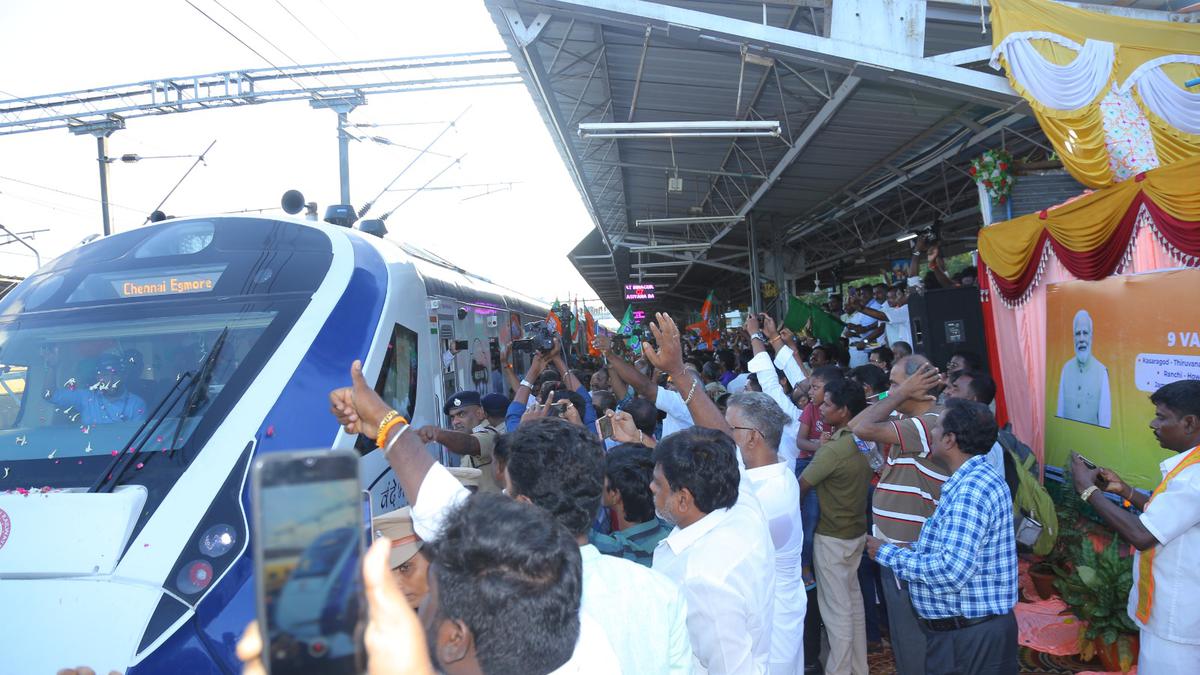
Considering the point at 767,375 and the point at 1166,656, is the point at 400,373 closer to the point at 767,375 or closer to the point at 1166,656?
the point at 767,375

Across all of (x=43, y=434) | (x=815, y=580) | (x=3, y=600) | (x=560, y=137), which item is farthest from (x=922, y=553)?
(x=560, y=137)

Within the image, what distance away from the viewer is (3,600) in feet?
9.92

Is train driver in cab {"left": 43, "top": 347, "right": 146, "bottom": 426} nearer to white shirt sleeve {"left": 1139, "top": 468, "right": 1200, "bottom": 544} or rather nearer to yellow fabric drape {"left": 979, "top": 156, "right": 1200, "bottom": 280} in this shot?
white shirt sleeve {"left": 1139, "top": 468, "right": 1200, "bottom": 544}

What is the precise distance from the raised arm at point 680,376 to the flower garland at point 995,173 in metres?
5.52

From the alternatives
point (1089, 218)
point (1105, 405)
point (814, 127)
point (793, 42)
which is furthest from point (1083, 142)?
point (814, 127)

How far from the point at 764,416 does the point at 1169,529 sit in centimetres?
162

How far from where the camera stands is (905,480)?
398 centimetres

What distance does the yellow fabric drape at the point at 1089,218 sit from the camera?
4.50m

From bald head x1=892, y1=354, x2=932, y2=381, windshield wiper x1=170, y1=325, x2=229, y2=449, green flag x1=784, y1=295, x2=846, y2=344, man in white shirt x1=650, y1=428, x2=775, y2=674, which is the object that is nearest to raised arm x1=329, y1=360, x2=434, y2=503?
man in white shirt x1=650, y1=428, x2=775, y2=674

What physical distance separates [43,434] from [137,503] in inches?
42.9

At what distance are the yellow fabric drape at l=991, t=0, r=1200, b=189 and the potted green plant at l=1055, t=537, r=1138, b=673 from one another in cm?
Result: 274

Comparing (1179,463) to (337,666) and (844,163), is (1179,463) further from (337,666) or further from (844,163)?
(844,163)

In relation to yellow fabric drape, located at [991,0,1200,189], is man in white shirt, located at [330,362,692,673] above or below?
below

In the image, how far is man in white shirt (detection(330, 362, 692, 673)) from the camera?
196 centimetres
